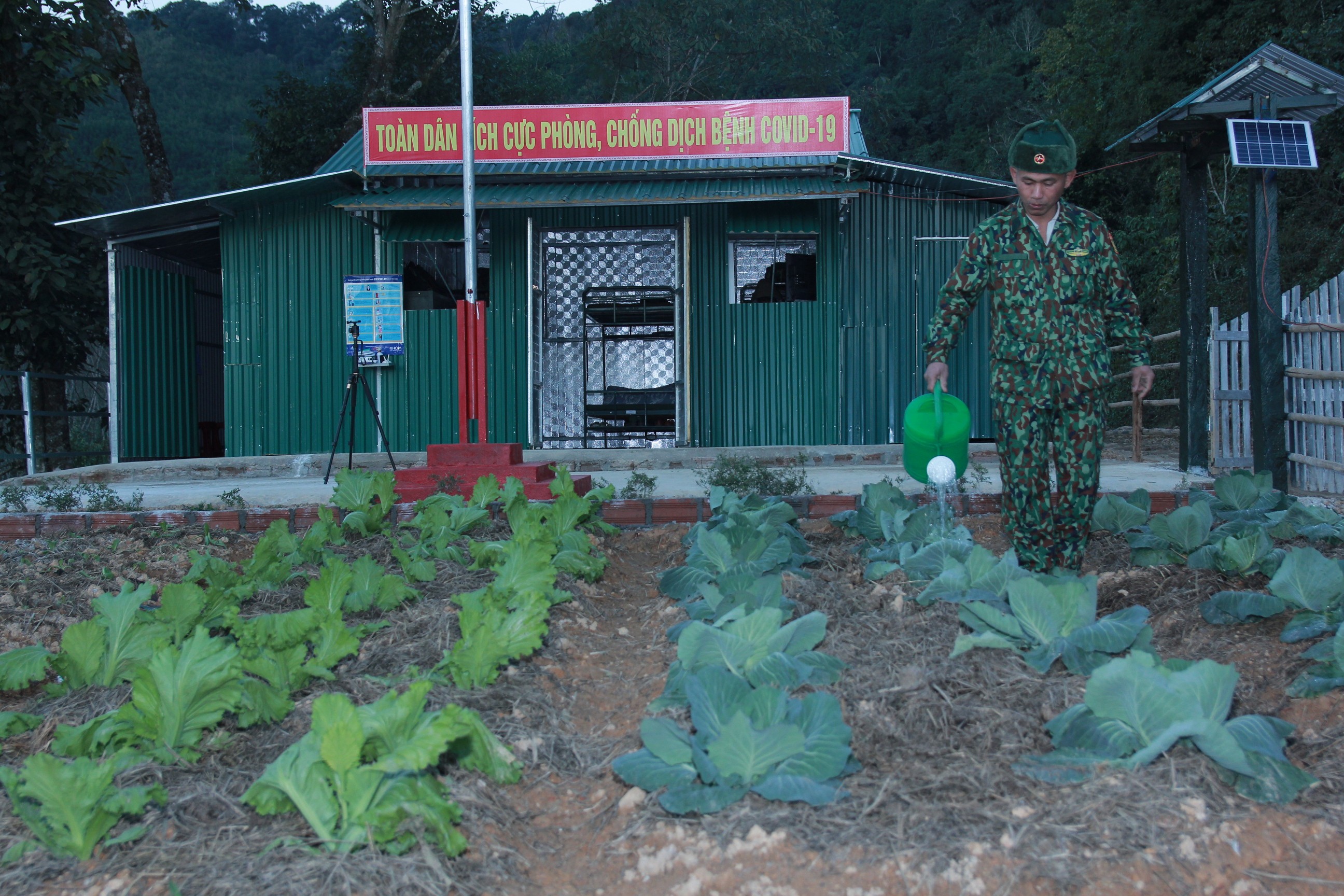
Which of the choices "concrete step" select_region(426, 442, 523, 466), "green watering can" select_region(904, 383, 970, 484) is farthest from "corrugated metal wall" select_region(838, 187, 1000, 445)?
A: "green watering can" select_region(904, 383, 970, 484)

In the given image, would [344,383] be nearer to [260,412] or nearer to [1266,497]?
[260,412]

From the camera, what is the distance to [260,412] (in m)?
10.5

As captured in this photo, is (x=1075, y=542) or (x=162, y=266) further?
(x=162, y=266)

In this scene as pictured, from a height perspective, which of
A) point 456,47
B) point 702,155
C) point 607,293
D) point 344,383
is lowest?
point 344,383

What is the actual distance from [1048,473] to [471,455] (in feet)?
12.6

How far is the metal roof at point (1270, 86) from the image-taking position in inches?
250

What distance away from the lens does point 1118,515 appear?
15.0 feet

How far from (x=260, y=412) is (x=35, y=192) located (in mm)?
3688

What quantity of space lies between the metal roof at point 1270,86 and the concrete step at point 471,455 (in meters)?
4.46

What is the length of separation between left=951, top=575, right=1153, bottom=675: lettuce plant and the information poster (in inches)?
325

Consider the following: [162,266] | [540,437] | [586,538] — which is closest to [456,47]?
[162,266]

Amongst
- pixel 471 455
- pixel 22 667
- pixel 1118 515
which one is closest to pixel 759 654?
pixel 22 667

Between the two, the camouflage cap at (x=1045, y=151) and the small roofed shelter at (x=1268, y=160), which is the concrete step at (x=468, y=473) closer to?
the camouflage cap at (x=1045, y=151)

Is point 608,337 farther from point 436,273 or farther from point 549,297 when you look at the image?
point 436,273
